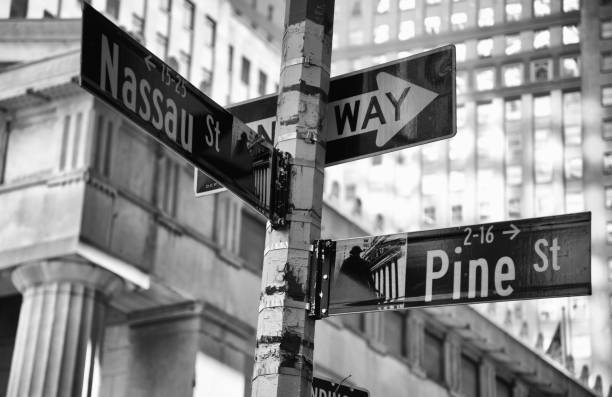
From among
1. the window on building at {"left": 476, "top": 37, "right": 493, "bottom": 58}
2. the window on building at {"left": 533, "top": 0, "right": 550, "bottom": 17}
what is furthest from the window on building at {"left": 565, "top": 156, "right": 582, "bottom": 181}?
the window on building at {"left": 533, "top": 0, "right": 550, "bottom": 17}

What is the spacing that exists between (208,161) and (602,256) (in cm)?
8046

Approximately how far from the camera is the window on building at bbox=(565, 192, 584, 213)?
3359 inches

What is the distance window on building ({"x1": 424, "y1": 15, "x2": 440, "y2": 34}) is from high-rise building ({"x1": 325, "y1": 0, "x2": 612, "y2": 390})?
0.31 ft

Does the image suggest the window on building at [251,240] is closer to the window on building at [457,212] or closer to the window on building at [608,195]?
the window on building at [457,212]

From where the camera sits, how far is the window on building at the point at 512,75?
89.8 meters

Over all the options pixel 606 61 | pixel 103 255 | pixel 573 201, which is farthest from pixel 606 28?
pixel 103 255

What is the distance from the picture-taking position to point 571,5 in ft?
297

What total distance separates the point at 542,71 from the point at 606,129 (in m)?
6.98

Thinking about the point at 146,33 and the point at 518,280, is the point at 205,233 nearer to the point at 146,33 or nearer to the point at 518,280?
the point at 518,280

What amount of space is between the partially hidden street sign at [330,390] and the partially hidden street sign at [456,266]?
0.90 metres

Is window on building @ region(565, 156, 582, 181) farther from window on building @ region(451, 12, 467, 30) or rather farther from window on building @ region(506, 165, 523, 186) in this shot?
window on building @ region(451, 12, 467, 30)

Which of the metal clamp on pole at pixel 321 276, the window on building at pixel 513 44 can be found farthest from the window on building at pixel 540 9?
the metal clamp on pole at pixel 321 276

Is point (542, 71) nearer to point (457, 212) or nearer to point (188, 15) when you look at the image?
point (457, 212)

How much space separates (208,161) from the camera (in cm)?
616
